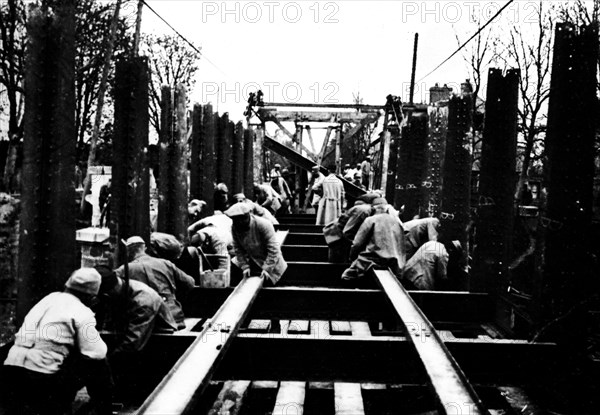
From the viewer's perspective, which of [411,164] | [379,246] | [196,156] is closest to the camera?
[379,246]

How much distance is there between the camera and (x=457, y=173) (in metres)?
7.99

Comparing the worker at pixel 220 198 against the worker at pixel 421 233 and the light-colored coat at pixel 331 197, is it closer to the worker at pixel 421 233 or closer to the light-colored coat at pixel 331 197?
the light-colored coat at pixel 331 197

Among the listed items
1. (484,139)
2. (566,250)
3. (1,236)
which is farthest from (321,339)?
(1,236)

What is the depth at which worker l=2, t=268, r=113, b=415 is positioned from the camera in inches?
174

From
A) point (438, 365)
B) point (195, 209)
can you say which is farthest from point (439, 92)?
point (438, 365)

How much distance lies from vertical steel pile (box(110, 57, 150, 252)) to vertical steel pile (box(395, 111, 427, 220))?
6.28 metres

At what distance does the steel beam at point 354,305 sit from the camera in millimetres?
6590

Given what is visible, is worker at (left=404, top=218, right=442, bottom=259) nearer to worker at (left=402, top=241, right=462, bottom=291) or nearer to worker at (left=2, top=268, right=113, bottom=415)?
worker at (left=402, top=241, right=462, bottom=291)

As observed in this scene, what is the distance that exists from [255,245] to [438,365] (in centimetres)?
372


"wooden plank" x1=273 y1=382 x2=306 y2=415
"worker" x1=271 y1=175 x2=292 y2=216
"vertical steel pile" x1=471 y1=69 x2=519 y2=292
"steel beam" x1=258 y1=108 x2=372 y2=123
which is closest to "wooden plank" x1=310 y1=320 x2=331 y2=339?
"wooden plank" x1=273 y1=382 x2=306 y2=415

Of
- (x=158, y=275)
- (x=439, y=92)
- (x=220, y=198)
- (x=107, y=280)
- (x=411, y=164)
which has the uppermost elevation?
(x=439, y=92)

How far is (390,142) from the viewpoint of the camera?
51.1ft

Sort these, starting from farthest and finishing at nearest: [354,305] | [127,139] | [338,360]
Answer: [127,139] < [354,305] < [338,360]

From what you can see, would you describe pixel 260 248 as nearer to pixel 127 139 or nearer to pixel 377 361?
pixel 127 139
